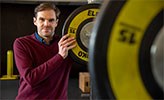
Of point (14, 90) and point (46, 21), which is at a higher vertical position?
point (46, 21)

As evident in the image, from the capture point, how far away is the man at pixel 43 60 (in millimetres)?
1547

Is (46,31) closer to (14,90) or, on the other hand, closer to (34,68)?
(34,68)

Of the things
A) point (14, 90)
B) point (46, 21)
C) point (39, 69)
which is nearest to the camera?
point (39, 69)

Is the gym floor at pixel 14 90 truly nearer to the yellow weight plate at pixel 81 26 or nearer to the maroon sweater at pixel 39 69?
the maroon sweater at pixel 39 69

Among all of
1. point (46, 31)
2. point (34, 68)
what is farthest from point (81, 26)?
point (34, 68)

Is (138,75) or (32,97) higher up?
(138,75)

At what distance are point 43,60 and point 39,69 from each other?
0.59ft

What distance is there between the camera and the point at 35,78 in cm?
154

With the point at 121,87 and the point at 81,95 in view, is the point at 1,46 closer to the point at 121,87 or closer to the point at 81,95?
the point at 81,95

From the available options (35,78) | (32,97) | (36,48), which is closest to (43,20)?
(36,48)

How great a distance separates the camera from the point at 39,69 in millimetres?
1542

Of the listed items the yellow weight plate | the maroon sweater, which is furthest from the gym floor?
the yellow weight plate

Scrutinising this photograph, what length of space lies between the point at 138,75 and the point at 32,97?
1134mm

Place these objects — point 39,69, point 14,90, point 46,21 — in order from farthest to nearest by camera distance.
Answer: point 14,90 < point 46,21 < point 39,69
